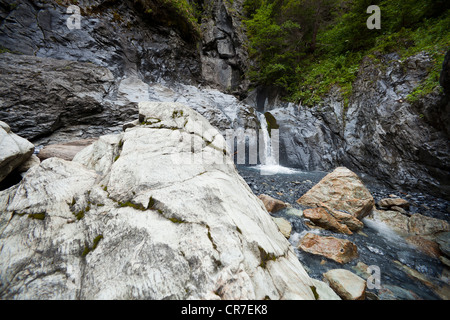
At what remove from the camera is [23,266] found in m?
1.69

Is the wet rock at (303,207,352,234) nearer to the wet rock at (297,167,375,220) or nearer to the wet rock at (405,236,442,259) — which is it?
the wet rock at (297,167,375,220)

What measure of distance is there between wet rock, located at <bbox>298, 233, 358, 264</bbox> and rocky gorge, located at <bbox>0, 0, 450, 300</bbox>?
0.10ft

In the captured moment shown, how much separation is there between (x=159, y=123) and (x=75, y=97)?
304 inches

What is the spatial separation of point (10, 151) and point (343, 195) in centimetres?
905

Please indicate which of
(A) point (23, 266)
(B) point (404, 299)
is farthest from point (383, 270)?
(A) point (23, 266)

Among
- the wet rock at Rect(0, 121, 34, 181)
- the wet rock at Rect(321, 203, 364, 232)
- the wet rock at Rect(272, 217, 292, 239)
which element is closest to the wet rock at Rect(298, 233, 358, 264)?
the wet rock at Rect(272, 217, 292, 239)

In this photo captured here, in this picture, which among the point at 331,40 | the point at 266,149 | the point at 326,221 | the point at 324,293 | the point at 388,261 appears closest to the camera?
the point at 324,293

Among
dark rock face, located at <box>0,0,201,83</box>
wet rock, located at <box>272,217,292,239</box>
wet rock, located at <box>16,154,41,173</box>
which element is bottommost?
wet rock, located at <box>272,217,292,239</box>

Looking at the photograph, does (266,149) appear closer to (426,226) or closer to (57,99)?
(426,226)

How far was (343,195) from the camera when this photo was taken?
4.94 m

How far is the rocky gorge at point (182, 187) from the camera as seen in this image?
1625 mm

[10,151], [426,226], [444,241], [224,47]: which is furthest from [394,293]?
[224,47]

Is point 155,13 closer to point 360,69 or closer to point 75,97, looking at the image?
point 75,97

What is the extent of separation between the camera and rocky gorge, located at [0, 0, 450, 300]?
1625mm
